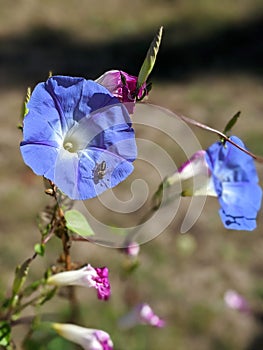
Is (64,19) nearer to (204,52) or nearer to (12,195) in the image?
(204,52)

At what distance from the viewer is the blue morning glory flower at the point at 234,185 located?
1007mm

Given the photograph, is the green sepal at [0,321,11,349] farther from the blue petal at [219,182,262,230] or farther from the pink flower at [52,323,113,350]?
the blue petal at [219,182,262,230]

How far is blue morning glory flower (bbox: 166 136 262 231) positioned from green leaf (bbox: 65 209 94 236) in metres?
0.17

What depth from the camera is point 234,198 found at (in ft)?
3.53

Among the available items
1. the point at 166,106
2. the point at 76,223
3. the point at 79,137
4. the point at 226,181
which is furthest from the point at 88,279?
the point at 166,106

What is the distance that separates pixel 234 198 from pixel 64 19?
2315 mm

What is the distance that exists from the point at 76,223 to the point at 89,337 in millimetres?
177

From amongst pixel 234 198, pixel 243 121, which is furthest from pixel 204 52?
pixel 234 198

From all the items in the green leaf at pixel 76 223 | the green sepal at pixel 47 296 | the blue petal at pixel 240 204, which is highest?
the blue petal at pixel 240 204

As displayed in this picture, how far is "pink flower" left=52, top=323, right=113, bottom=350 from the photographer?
987mm

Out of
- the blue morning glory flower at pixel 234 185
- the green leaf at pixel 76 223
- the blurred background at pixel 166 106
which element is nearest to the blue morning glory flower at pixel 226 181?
the blue morning glory flower at pixel 234 185

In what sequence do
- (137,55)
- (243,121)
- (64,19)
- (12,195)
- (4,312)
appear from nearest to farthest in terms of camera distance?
(4,312), (12,195), (243,121), (137,55), (64,19)

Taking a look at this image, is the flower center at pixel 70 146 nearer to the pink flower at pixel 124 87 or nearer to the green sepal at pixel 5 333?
the pink flower at pixel 124 87

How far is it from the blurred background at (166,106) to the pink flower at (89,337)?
79 mm
